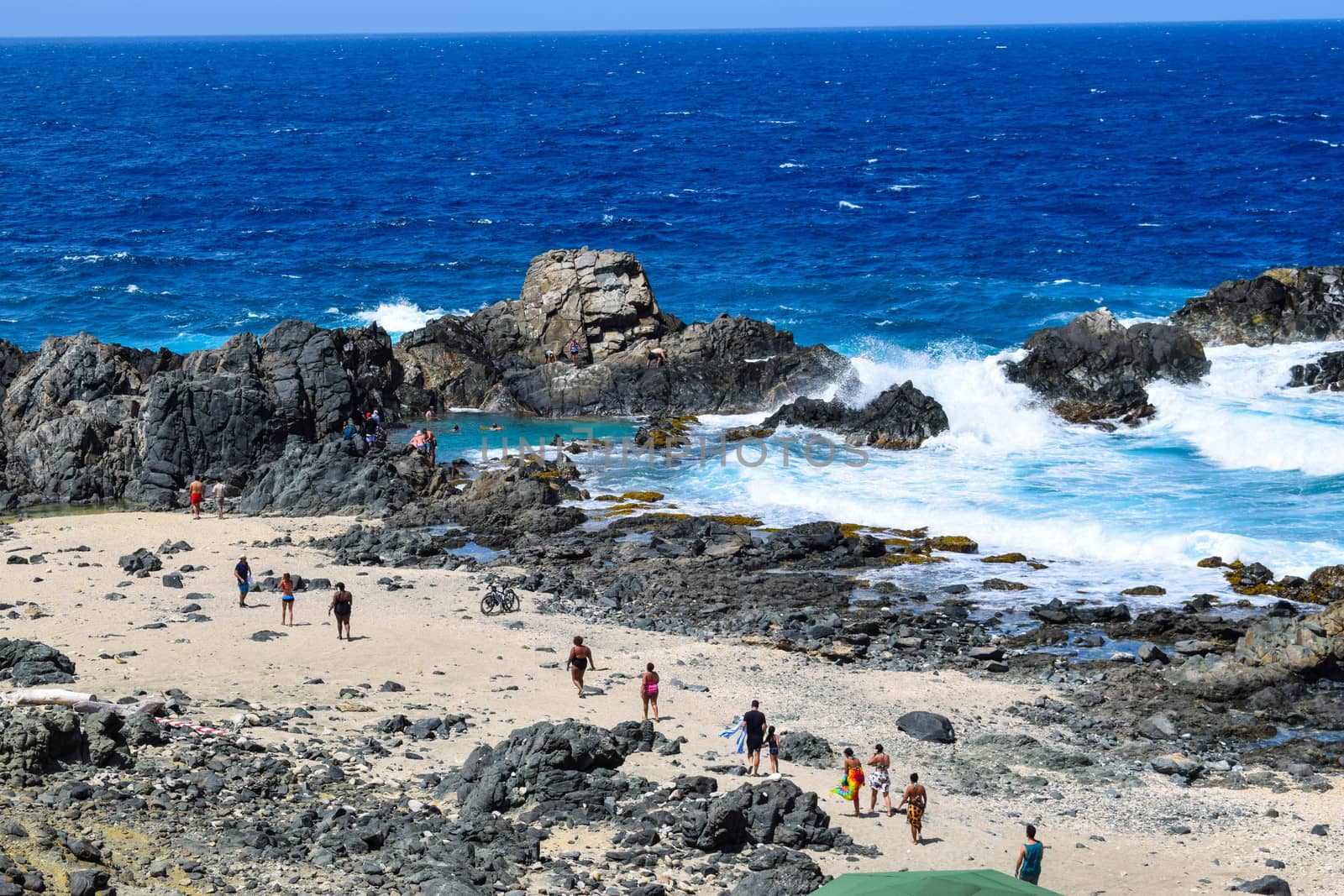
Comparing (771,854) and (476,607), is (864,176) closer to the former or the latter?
(476,607)

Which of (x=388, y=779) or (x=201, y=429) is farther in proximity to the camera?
(x=201, y=429)

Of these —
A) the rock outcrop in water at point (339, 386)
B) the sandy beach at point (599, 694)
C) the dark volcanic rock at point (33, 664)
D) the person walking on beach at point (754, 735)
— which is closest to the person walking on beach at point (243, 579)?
the sandy beach at point (599, 694)

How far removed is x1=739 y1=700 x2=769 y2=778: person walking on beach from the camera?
2142cm

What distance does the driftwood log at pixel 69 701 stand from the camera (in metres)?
20.4

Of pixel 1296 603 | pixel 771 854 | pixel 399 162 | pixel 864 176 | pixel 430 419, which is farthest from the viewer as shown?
pixel 399 162

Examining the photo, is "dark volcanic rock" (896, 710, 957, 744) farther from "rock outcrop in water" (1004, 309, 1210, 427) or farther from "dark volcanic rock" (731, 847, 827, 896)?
"rock outcrop in water" (1004, 309, 1210, 427)

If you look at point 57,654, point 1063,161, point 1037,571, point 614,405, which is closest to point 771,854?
point 57,654

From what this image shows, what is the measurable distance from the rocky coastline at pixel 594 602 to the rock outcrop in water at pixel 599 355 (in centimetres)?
10

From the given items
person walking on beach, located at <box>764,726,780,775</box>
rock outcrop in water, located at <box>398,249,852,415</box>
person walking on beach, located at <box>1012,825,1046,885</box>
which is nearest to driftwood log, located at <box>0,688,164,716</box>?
person walking on beach, located at <box>764,726,780,775</box>

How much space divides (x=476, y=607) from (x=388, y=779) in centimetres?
997

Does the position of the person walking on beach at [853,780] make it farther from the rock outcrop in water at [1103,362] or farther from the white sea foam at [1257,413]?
the rock outcrop in water at [1103,362]

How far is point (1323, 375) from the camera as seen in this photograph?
152 ft

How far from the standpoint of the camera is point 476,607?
30.1 metres

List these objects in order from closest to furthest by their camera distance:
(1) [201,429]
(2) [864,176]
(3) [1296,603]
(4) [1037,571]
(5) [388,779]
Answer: (5) [388,779]
(3) [1296,603]
(4) [1037,571]
(1) [201,429]
(2) [864,176]
